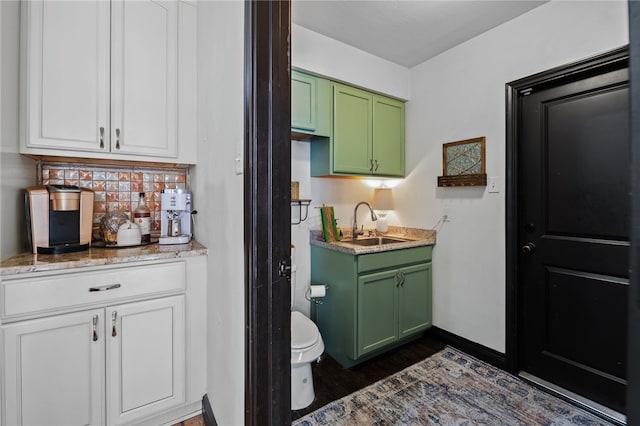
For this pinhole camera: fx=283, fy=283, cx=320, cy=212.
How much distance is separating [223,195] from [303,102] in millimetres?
1132

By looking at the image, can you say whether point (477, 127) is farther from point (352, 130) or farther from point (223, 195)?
point (223, 195)

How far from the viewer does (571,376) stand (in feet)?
5.78

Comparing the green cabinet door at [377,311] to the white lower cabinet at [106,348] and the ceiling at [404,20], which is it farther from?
the ceiling at [404,20]

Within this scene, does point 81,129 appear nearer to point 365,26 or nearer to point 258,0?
point 258,0

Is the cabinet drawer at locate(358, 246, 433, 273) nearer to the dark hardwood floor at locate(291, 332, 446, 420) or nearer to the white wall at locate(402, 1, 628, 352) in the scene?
the white wall at locate(402, 1, 628, 352)

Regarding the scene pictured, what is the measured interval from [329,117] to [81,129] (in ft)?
5.11

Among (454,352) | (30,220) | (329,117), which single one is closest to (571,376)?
(454,352)

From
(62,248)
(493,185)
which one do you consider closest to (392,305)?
(493,185)

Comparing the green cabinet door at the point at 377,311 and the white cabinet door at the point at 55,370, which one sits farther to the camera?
the green cabinet door at the point at 377,311

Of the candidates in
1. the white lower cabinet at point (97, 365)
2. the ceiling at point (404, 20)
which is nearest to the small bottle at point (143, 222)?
the white lower cabinet at point (97, 365)

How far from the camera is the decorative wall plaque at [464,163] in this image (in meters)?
2.15

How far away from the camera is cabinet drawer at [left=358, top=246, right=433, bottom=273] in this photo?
2045 mm

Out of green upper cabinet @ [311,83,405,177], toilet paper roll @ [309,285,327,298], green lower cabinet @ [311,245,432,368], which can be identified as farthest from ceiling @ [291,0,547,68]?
toilet paper roll @ [309,285,327,298]

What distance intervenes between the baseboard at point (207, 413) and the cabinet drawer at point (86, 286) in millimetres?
639
